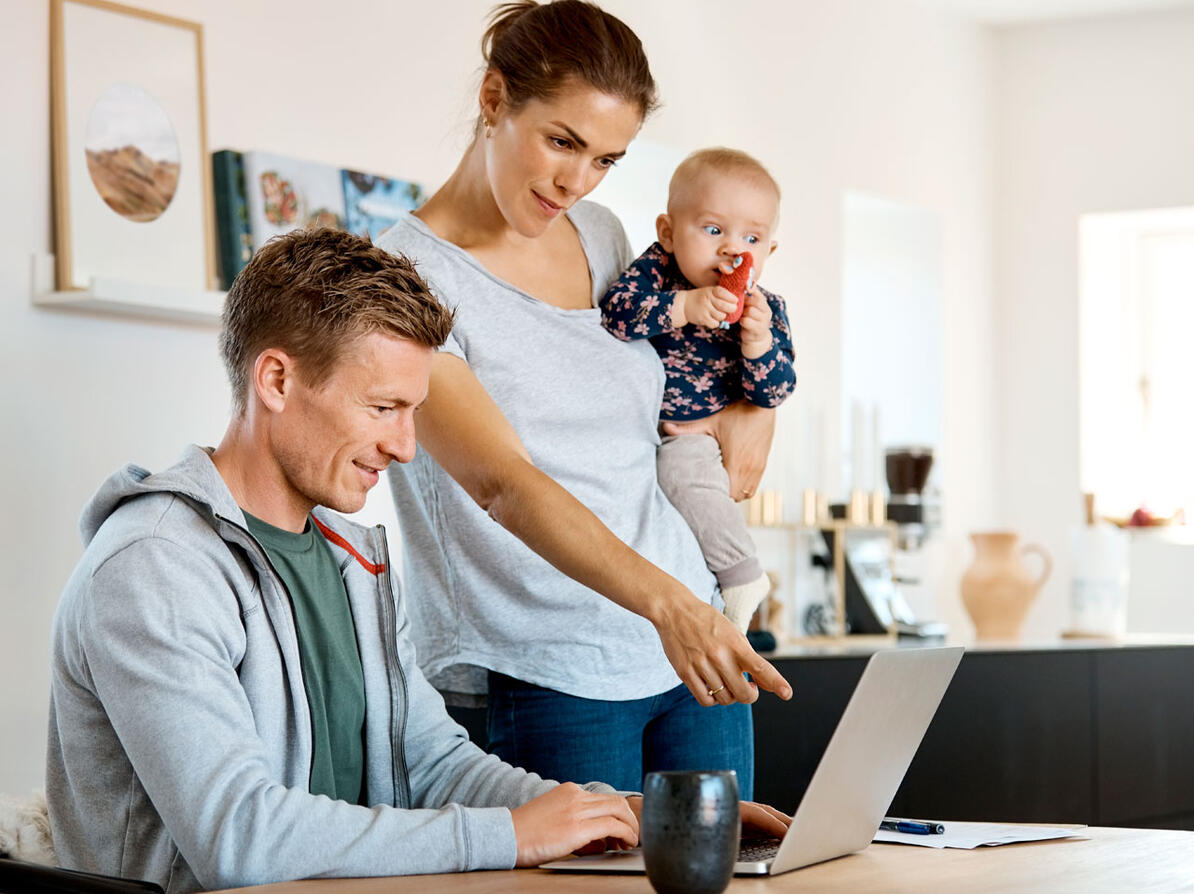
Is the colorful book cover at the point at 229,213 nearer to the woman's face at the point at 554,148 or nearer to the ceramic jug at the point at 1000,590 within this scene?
the woman's face at the point at 554,148

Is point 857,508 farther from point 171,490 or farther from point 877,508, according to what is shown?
point 171,490

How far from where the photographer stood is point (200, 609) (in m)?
1.33

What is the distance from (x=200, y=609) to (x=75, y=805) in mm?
220

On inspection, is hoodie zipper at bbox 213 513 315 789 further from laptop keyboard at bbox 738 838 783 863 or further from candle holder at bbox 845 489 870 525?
candle holder at bbox 845 489 870 525

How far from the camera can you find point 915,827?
4.90 ft

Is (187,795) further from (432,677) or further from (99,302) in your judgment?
(99,302)

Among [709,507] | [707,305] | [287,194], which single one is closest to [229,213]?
[287,194]

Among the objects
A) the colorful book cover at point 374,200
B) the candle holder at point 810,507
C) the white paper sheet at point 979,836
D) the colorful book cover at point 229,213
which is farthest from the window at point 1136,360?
the white paper sheet at point 979,836

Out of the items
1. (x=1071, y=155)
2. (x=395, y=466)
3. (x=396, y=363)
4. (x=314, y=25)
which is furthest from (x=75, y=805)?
(x=1071, y=155)

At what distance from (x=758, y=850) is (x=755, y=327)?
2.95 feet

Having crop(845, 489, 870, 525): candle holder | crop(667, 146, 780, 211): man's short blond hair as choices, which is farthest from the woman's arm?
crop(845, 489, 870, 525): candle holder

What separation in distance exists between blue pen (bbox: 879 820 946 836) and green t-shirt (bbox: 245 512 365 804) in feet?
1.74

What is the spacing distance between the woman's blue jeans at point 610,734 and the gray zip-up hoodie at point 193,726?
206mm

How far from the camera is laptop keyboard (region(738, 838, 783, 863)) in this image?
4.29 ft
